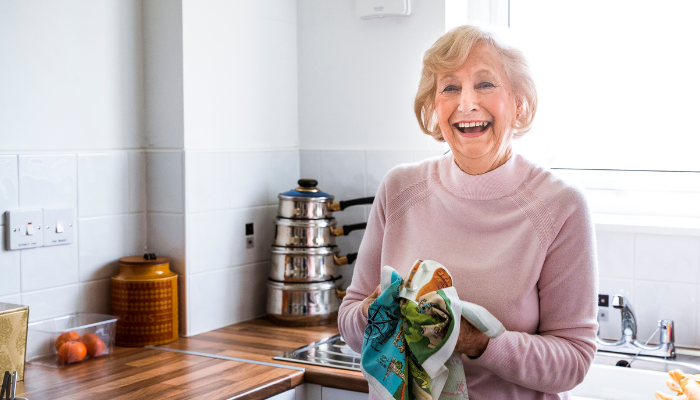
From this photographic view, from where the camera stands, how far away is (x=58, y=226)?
1.77 m

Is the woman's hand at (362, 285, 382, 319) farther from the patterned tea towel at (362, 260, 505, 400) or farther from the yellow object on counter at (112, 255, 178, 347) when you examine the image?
the yellow object on counter at (112, 255, 178, 347)

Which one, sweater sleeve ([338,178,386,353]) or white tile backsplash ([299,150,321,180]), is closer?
sweater sleeve ([338,178,386,353])

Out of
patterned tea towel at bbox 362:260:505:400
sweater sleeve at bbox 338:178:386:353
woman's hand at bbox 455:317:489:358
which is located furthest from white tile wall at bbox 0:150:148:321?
woman's hand at bbox 455:317:489:358

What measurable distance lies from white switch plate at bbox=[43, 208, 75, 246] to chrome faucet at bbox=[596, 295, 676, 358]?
133 centimetres

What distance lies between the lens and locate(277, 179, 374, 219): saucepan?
6.88ft

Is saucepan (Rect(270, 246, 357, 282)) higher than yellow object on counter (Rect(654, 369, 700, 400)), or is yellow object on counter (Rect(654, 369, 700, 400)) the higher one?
saucepan (Rect(270, 246, 357, 282))

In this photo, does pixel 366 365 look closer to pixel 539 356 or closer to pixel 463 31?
pixel 539 356

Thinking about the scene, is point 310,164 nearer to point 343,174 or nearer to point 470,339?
point 343,174

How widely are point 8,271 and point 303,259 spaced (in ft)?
Result: 2.52

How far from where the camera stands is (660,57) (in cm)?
198

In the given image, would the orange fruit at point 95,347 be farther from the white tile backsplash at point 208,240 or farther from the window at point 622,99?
the window at point 622,99

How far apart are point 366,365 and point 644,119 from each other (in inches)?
50.2

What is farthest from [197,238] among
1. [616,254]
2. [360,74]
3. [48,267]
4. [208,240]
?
[616,254]

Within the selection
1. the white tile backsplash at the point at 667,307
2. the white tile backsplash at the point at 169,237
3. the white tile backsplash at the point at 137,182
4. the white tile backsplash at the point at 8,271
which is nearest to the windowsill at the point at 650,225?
the white tile backsplash at the point at 667,307
